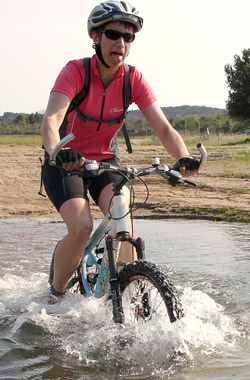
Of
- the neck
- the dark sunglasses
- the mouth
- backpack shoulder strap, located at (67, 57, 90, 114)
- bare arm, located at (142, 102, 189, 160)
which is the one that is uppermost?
the dark sunglasses

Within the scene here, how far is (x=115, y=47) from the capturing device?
14.2ft

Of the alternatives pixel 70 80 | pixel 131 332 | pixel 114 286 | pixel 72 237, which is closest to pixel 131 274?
pixel 114 286

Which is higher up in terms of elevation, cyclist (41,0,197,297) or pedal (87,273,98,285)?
cyclist (41,0,197,297)

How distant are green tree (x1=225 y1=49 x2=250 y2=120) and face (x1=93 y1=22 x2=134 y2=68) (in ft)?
131

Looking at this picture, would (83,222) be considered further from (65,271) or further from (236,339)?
(236,339)

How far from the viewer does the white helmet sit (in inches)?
165

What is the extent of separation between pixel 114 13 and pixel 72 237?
1.58 m

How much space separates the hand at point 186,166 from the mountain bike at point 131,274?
0.04m

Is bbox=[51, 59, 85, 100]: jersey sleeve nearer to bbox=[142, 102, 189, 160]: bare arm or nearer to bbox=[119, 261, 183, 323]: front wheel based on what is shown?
bbox=[142, 102, 189, 160]: bare arm

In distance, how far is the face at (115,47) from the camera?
14.1ft

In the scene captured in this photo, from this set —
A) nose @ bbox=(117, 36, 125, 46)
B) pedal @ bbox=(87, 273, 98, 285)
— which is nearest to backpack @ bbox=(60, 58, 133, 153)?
nose @ bbox=(117, 36, 125, 46)

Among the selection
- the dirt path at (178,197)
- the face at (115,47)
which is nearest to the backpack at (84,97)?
the face at (115,47)

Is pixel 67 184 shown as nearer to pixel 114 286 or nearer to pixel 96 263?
pixel 96 263

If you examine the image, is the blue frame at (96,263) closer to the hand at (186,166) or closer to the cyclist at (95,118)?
the cyclist at (95,118)
